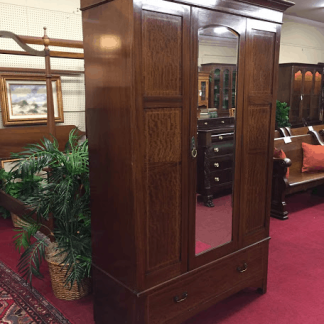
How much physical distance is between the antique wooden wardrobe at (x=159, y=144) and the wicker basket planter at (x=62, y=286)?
0.36 m

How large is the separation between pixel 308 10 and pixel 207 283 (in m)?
6.67

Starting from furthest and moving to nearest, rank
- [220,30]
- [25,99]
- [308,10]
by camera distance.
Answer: [308,10]
[25,99]
[220,30]

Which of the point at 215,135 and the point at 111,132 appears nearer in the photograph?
the point at 111,132

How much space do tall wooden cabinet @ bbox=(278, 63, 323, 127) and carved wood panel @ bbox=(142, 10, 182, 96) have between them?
6.37 meters

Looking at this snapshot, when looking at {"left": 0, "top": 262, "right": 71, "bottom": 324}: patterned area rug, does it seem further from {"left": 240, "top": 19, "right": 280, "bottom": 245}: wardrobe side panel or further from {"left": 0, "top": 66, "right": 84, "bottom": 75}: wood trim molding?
{"left": 0, "top": 66, "right": 84, "bottom": 75}: wood trim molding

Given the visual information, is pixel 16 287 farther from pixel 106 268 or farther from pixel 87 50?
pixel 87 50

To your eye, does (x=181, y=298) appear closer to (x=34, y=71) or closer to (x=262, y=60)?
(x=262, y=60)

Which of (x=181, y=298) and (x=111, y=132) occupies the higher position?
(x=111, y=132)

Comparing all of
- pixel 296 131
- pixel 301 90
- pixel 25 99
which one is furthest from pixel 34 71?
pixel 301 90

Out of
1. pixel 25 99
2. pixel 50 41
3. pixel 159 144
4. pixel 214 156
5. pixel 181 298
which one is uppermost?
pixel 50 41

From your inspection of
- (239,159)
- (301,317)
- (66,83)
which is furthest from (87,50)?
(66,83)

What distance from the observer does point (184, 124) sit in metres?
1.83

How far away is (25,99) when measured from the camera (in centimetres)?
437

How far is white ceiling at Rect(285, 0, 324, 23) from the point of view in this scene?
20.8 ft
